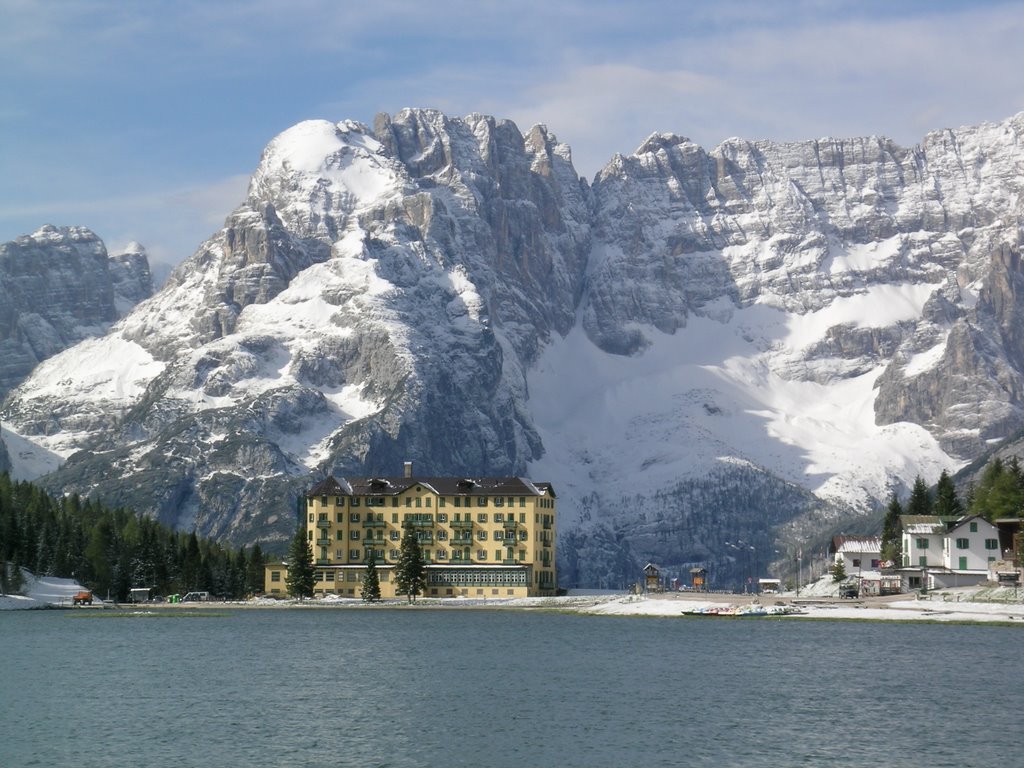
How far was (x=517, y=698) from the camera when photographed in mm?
108188

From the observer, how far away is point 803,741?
88688mm

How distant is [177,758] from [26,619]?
11831cm

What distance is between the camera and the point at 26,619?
195 meters

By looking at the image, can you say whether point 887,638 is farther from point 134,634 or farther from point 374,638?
point 134,634

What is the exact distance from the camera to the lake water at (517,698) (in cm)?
8575

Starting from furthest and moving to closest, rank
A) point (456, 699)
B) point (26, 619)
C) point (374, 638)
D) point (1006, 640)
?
point (26, 619), point (374, 638), point (1006, 640), point (456, 699)

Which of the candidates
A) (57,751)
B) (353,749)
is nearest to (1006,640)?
(353,749)

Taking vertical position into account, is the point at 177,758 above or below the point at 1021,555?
below

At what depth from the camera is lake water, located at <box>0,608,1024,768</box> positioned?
8575 centimetres

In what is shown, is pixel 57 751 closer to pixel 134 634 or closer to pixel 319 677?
pixel 319 677

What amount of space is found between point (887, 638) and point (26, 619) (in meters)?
98.4

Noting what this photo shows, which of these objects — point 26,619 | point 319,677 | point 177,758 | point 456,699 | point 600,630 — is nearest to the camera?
point 177,758

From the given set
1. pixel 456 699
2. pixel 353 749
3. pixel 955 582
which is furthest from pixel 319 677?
pixel 955 582

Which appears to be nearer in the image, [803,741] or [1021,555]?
[803,741]
